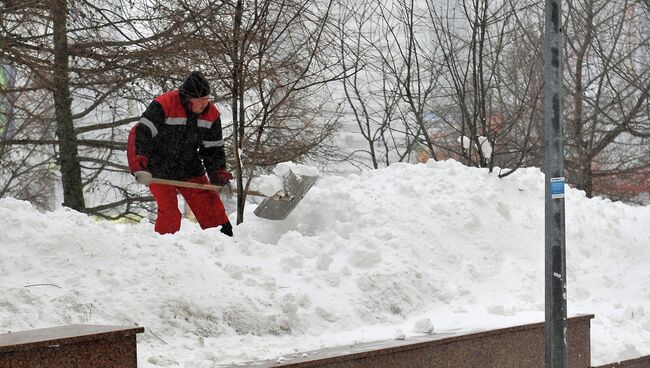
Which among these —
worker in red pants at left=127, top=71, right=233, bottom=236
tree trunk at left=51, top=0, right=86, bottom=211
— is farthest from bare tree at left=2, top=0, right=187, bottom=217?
worker in red pants at left=127, top=71, right=233, bottom=236

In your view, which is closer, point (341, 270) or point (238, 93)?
point (341, 270)

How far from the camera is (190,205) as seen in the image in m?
8.84

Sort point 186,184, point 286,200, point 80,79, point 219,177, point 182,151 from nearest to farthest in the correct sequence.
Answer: point 186,184 < point 182,151 < point 219,177 < point 286,200 < point 80,79

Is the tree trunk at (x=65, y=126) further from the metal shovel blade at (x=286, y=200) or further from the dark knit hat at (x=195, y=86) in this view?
the dark knit hat at (x=195, y=86)

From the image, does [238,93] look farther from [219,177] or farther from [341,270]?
[341,270]

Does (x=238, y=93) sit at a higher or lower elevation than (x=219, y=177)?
higher

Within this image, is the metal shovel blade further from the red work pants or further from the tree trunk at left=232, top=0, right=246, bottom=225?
the red work pants

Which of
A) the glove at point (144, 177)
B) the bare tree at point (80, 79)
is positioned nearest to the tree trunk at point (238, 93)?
the glove at point (144, 177)

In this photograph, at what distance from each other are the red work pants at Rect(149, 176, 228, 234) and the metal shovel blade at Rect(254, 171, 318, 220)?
0.58 m

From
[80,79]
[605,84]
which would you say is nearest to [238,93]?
[80,79]

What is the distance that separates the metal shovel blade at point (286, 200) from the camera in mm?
9227

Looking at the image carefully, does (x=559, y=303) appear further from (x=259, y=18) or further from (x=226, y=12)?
(x=226, y=12)

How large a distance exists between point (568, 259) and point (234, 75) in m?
3.78

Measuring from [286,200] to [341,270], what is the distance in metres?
1.69
